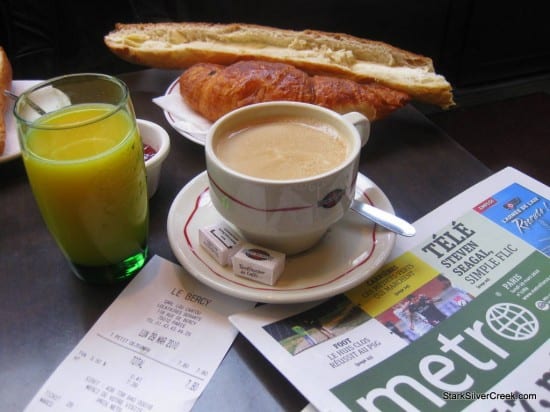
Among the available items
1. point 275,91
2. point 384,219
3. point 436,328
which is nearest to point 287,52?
point 275,91

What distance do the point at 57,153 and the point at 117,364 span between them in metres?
0.23

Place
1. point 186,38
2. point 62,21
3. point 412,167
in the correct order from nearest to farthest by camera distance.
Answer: point 412,167 < point 186,38 < point 62,21

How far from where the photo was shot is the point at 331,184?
549mm

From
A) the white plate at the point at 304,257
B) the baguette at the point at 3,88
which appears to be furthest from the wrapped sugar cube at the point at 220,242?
the baguette at the point at 3,88

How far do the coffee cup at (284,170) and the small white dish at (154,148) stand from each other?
5.5 inches

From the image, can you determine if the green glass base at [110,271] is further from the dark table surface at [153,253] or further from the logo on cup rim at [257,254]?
the logo on cup rim at [257,254]

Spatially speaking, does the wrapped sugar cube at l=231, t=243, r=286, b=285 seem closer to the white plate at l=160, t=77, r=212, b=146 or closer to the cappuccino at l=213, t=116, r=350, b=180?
the cappuccino at l=213, t=116, r=350, b=180

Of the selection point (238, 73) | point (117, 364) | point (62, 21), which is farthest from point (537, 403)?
point (62, 21)

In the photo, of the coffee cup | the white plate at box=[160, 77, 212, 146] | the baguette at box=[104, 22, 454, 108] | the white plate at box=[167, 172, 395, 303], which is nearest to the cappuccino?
the coffee cup

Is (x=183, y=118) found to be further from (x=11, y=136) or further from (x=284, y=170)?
(x=284, y=170)

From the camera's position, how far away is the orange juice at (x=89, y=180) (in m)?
0.53

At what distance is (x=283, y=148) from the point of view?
0.62m

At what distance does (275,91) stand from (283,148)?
0.97 ft

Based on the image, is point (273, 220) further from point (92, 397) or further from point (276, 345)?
point (92, 397)
